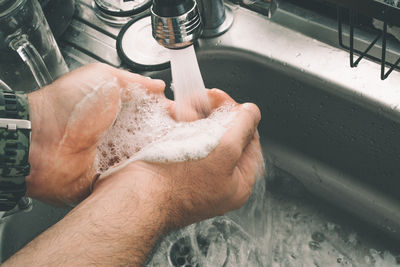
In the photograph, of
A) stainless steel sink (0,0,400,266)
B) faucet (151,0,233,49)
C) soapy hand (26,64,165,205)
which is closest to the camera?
faucet (151,0,233,49)

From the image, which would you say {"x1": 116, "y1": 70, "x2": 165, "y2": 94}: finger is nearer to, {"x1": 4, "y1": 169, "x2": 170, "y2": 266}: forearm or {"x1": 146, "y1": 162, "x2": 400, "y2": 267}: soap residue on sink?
{"x1": 4, "y1": 169, "x2": 170, "y2": 266}: forearm

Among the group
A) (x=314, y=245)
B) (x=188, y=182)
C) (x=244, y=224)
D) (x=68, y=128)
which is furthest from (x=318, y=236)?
(x=68, y=128)

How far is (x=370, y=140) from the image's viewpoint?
711 millimetres

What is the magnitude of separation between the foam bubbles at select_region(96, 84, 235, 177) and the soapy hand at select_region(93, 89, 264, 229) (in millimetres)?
20

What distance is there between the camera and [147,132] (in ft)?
2.18

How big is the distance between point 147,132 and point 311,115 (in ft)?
0.97

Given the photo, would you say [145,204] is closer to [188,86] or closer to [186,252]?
[188,86]

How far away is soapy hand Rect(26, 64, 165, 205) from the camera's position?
57 cm

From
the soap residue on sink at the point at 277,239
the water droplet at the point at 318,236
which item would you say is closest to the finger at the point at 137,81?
the soap residue on sink at the point at 277,239

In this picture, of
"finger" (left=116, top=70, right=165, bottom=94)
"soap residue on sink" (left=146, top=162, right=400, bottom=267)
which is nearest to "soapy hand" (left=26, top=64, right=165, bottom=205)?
"finger" (left=116, top=70, right=165, bottom=94)

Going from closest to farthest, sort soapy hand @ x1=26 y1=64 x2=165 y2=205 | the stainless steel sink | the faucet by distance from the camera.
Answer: the faucet, soapy hand @ x1=26 y1=64 x2=165 y2=205, the stainless steel sink

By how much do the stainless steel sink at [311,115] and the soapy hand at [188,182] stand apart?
0.21 metres

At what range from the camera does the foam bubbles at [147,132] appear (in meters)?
0.58

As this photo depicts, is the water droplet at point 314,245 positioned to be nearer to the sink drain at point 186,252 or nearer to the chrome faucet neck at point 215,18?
the sink drain at point 186,252
